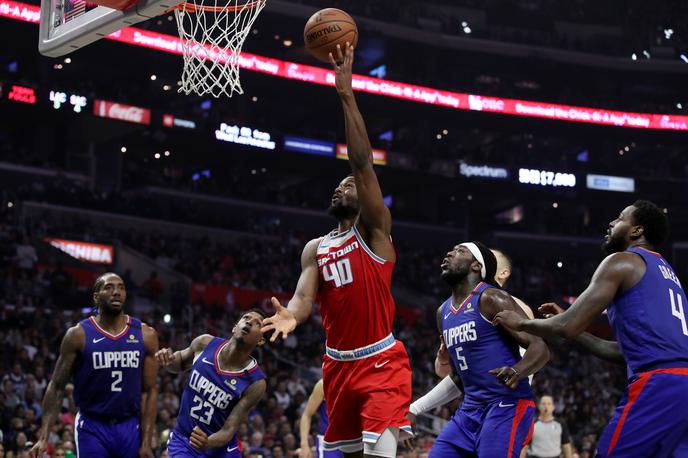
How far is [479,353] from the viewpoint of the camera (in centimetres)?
655

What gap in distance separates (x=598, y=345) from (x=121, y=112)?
85.2ft

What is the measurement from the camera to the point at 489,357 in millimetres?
6516

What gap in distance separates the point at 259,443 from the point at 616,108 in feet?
93.9

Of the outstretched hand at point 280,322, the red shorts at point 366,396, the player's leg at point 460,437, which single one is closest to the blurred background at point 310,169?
the player's leg at point 460,437

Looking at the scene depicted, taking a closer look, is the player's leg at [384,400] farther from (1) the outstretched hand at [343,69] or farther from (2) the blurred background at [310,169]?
(2) the blurred background at [310,169]

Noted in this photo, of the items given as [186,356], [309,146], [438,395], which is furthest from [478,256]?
[309,146]

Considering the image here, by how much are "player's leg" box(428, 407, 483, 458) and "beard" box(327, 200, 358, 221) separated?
1600mm

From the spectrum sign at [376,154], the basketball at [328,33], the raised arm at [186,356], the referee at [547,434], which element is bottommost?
the referee at [547,434]

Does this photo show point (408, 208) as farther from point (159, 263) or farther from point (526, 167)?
point (159, 263)

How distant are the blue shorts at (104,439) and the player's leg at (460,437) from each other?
8.18ft

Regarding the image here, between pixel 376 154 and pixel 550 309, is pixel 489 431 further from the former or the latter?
pixel 376 154

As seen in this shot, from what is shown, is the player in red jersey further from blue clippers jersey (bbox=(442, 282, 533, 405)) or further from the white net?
the white net

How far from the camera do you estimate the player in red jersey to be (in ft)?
19.3

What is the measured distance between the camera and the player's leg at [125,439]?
24.5 feet
